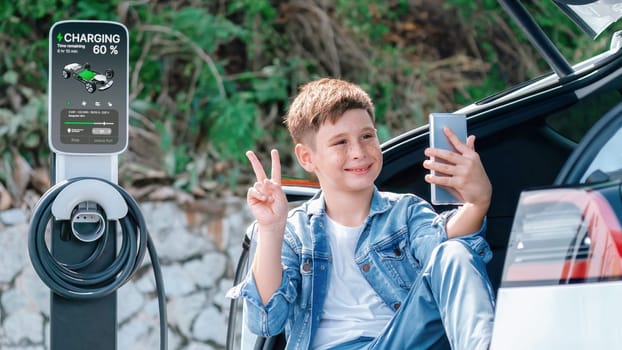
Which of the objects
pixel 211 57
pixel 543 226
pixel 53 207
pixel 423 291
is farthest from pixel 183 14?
pixel 543 226

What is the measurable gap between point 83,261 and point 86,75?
53cm

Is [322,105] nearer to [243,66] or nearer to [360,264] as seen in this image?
[360,264]

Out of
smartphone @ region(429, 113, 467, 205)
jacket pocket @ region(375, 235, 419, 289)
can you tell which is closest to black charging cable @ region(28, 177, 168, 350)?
jacket pocket @ region(375, 235, 419, 289)

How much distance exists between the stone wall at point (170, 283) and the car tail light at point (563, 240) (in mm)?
5452

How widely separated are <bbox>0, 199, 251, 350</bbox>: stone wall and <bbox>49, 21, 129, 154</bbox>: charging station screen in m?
4.22

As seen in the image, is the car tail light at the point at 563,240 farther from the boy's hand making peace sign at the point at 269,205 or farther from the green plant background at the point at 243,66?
the green plant background at the point at 243,66

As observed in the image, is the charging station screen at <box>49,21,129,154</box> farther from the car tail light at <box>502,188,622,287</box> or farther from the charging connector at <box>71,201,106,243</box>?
the car tail light at <box>502,188,622,287</box>

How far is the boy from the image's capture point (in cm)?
266

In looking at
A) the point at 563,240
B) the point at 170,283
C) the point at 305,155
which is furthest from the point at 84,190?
the point at 170,283

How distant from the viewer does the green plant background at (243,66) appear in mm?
→ 7422

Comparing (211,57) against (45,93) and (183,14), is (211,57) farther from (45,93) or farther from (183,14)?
(45,93)

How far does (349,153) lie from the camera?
291cm

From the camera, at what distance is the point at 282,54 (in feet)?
26.0

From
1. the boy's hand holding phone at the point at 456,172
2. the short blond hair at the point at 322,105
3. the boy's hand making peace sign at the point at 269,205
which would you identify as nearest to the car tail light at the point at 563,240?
the boy's hand holding phone at the point at 456,172
